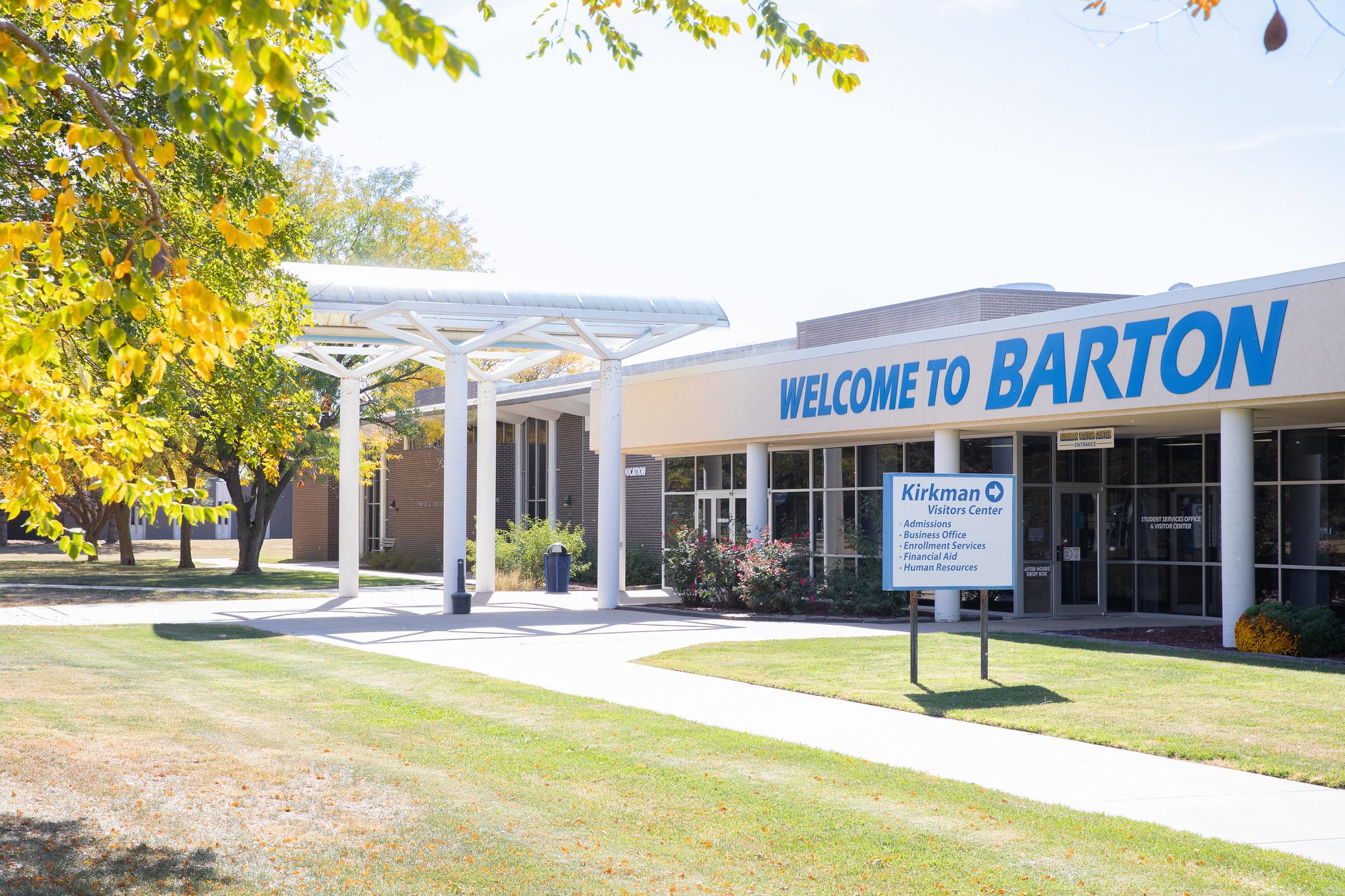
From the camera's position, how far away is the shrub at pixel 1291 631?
53.3 feet

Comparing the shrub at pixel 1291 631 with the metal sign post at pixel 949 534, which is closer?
the metal sign post at pixel 949 534

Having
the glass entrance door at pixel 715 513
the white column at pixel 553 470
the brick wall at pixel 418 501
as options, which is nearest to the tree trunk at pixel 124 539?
the brick wall at pixel 418 501

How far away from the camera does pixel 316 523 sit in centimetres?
5412

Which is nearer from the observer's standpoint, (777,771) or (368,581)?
(777,771)

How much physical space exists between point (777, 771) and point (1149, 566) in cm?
1649

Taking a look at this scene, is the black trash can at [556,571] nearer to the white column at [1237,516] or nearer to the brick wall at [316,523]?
the white column at [1237,516]

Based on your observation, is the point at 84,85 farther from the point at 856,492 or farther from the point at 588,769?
the point at 856,492

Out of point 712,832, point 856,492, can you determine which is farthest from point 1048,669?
point 856,492

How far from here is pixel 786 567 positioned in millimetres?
23625

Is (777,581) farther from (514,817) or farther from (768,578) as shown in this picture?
(514,817)

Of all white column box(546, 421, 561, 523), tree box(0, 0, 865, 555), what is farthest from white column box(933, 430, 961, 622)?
white column box(546, 421, 561, 523)

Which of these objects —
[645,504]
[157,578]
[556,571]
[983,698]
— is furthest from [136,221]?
[157,578]

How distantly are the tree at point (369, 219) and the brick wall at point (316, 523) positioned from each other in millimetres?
12547

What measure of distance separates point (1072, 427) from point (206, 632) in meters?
13.6
